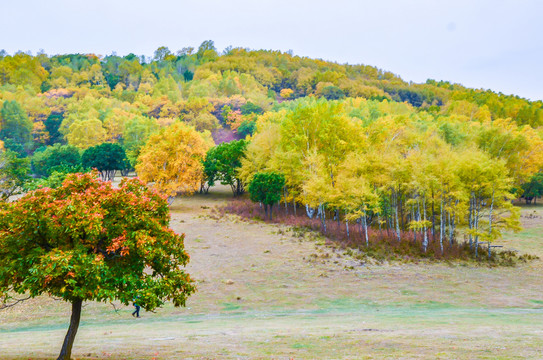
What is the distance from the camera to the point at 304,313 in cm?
2266

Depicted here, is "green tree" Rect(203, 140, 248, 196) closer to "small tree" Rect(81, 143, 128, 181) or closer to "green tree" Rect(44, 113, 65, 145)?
"small tree" Rect(81, 143, 128, 181)

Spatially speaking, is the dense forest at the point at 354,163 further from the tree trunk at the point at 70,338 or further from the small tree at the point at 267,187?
the tree trunk at the point at 70,338

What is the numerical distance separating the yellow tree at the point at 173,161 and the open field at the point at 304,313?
14.2 meters

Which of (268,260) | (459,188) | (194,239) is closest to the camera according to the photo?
(268,260)

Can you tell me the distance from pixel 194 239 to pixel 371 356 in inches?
1261

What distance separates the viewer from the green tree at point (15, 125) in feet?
390

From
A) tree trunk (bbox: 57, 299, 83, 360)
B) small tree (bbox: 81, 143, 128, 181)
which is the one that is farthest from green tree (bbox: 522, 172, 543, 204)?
tree trunk (bbox: 57, 299, 83, 360)

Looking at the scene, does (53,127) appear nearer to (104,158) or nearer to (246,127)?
(246,127)

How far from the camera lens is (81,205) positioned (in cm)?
1150

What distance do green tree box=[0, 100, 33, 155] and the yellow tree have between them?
81.3m

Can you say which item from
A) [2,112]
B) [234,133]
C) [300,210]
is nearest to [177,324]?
[300,210]

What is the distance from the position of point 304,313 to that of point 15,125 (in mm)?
129624

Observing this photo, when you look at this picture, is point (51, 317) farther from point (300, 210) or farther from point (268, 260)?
point (300, 210)

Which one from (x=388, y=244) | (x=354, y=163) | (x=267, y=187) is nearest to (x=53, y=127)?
(x=267, y=187)
